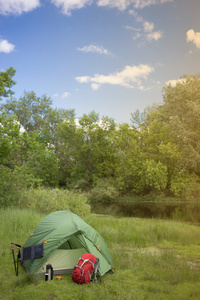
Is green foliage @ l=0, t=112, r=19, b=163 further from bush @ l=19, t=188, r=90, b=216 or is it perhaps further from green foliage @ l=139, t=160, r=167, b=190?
green foliage @ l=139, t=160, r=167, b=190

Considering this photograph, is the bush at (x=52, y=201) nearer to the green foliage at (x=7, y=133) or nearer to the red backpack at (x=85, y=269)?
the green foliage at (x=7, y=133)

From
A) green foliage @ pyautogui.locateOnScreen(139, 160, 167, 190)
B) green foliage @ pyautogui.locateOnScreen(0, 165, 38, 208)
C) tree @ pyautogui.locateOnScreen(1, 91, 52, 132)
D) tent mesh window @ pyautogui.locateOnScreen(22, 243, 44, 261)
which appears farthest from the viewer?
tree @ pyautogui.locateOnScreen(1, 91, 52, 132)

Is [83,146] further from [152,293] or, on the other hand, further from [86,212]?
[152,293]

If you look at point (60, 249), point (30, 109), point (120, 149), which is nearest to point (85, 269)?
point (60, 249)

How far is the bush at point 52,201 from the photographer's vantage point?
13508mm

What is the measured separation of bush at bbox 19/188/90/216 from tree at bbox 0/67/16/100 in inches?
234

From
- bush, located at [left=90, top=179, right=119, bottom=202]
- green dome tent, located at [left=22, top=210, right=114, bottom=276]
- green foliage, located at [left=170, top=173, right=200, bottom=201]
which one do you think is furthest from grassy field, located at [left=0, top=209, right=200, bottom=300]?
bush, located at [left=90, top=179, right=119, bottom=202]

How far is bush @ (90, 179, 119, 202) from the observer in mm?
31469

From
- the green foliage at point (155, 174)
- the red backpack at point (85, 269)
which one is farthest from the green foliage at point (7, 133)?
the green foliage at point (155, 174)

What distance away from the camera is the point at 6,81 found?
14930mm

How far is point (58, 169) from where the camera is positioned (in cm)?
4053

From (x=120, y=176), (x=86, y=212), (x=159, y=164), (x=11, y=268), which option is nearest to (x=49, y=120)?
(x=120, y=176)

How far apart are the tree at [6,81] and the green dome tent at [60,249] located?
10500 mm

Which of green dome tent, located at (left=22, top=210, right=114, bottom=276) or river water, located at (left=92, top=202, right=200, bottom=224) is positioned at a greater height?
green dome tent, located at (left=22, top=210, right=114, bottom=276)
